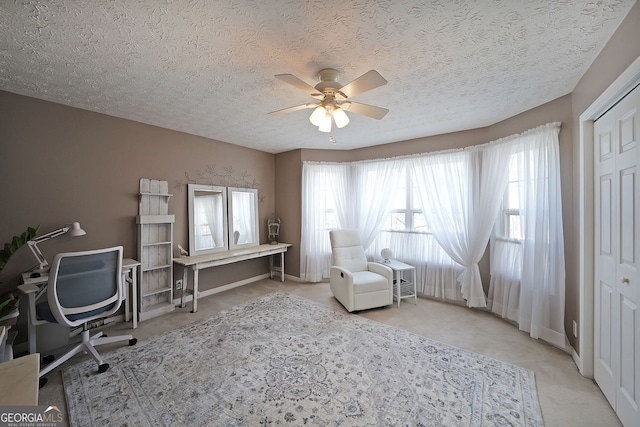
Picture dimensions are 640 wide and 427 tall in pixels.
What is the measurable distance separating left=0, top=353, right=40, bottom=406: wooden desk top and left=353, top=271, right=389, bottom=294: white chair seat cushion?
8.88ft

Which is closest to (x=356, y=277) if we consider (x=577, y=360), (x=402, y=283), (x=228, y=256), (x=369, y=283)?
(x=369, y=283)

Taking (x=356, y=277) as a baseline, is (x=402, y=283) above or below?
below

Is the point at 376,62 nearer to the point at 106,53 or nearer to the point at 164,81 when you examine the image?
the point at 164,81

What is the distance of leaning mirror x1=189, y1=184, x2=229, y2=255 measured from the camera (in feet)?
11.8

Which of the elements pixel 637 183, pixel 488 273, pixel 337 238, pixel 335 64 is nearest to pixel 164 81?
pixel 335 64

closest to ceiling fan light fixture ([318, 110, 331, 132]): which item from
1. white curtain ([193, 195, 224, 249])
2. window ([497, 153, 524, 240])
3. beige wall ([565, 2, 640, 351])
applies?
beige wall ([565, 2, 640, 351])

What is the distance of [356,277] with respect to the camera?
10.8ft

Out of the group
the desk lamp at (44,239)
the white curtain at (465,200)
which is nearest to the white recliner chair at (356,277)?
the white curtain at (465,200)

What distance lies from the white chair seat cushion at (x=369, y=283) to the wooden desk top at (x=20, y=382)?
2.71m

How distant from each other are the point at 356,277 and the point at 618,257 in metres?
2.35

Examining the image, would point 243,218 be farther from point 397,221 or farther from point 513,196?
point 513,196

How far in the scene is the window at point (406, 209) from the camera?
380cm

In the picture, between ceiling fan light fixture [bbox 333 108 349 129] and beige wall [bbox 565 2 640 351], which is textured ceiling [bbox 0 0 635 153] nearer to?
beige wall [bbox 565 2 640 351]

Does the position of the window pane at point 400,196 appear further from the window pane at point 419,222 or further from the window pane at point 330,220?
the window pane at point 330,220
